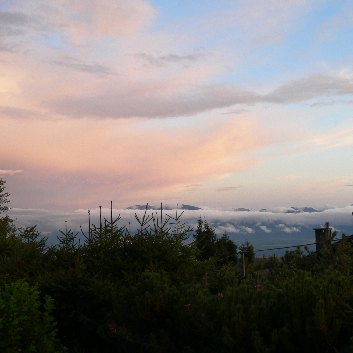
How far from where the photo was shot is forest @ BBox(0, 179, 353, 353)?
7.93 metres

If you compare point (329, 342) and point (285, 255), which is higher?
point (285, 255)

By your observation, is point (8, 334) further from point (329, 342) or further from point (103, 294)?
point (329, 342)

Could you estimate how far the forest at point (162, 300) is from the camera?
7.93 meters

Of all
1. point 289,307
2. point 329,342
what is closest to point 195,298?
point 289,307

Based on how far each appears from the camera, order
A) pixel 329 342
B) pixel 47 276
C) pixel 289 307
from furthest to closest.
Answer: pixel 47 276
pixel 289 307
pixel 329 342

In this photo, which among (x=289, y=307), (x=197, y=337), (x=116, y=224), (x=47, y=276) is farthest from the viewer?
(x=116, y=224)

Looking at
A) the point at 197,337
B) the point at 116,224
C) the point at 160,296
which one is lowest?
the point at 197,337

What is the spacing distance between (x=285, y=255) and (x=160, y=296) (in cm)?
468

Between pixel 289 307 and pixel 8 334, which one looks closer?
pixel 289 307

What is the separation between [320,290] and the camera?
26.7 ft

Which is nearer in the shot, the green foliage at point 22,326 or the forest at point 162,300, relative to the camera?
the forest at point 162,300

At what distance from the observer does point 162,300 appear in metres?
9.55

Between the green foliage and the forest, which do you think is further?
the green foliage

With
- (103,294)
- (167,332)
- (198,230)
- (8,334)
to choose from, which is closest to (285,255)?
(103,294)
